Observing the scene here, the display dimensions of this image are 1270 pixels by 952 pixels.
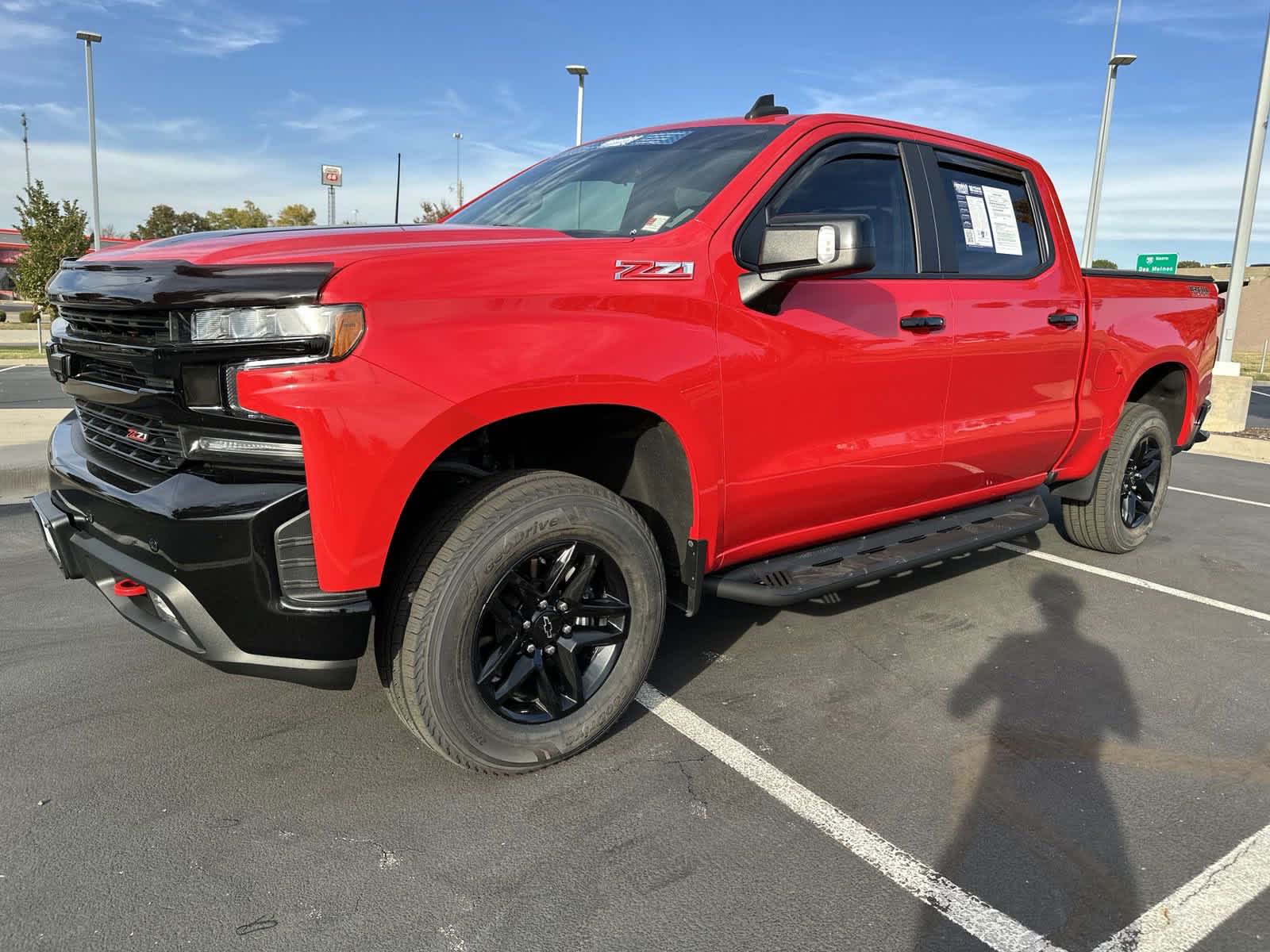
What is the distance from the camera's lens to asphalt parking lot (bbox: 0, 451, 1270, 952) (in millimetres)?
2135

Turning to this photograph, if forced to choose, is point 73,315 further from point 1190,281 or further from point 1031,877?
point 1190,281

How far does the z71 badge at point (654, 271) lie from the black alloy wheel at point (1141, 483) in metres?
3.60

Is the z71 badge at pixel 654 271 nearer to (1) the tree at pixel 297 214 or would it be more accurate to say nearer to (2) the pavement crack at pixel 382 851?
(2) the pavement crack at pixel 382 851

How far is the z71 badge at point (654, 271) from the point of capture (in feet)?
8.68

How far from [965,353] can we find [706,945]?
8.41 feet

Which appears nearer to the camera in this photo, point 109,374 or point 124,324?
point 124,324

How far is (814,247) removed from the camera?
270cm

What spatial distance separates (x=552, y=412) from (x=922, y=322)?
163cm

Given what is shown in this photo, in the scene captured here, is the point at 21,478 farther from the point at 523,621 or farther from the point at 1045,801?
the point at 1045,801

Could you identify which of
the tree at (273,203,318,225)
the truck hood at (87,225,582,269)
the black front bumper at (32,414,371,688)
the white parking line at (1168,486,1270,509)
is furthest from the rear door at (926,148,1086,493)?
the tree at (273,203,318,225)

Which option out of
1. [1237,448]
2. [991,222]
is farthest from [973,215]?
[1237,448]

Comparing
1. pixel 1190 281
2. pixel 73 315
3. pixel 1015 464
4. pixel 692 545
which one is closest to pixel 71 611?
pixel 73 315

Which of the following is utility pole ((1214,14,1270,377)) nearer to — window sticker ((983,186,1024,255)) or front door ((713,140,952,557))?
window sticker ((983,186,1024,255))

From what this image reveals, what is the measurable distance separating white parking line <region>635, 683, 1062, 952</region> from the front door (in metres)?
0.63
